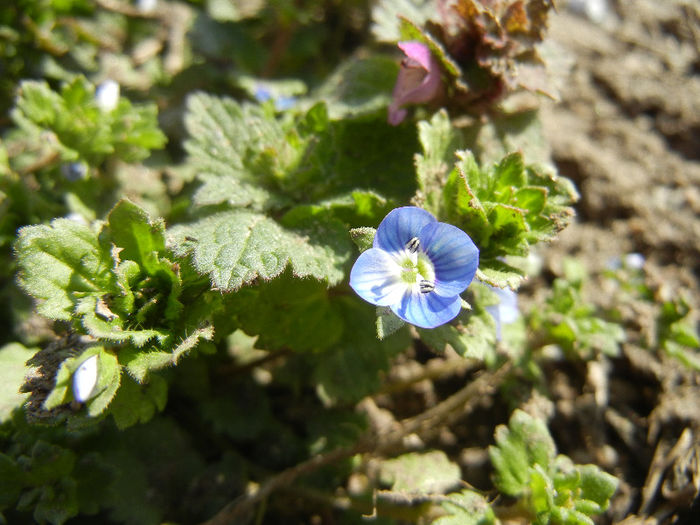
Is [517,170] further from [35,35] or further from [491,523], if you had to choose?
[35,35]

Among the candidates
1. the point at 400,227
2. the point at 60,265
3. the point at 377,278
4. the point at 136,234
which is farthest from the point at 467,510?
the point at 60,265

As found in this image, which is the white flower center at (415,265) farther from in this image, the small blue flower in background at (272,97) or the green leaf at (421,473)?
the small blue flower in background at (272,97)

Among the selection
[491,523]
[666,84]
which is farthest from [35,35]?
[666,84]

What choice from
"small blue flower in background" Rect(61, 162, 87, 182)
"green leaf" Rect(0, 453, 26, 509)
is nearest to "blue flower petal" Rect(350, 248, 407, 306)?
"green leaf" Rect(0, 453, 26, 509)

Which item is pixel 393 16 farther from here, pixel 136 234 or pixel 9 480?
pixel 9 480

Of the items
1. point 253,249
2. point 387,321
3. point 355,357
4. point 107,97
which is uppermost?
point 387,321

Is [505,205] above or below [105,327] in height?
above

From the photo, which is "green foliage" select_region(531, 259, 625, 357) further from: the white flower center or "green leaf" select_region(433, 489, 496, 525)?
the white flower center
